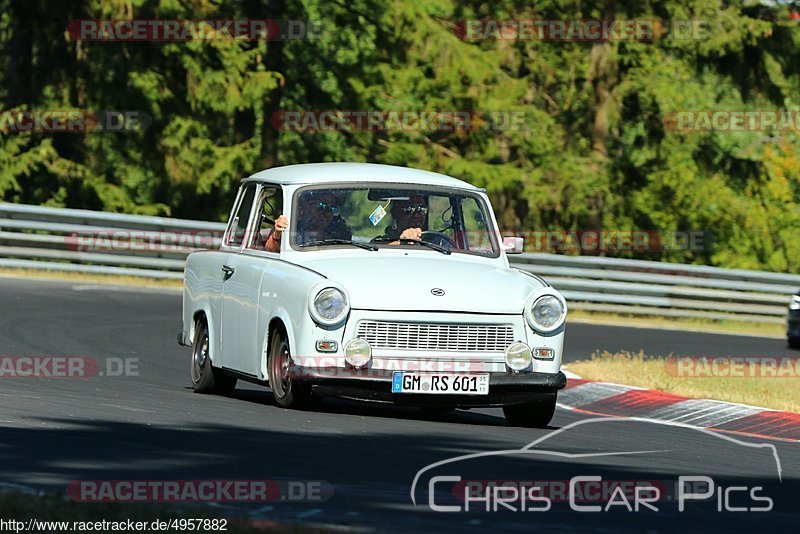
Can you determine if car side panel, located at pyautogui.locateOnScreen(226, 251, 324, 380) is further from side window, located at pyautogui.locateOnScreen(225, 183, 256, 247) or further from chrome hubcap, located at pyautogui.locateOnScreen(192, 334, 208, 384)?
chrome hubcap, located at pyautogui.locateOnScreen(192, 334, 208, 384)

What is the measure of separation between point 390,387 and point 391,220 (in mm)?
1766

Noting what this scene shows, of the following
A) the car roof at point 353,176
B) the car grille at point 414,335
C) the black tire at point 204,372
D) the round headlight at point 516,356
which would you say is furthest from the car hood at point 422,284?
the black tire at point 204,372

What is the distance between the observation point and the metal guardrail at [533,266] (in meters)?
25.0

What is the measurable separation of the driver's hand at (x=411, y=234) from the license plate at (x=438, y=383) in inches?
62.1

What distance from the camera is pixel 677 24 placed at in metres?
36.2

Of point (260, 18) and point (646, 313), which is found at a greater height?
point (260, 18)

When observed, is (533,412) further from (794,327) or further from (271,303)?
(794,327)

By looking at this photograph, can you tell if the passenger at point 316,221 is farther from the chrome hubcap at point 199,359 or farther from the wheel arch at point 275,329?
the chrome hubcap at point 199,359

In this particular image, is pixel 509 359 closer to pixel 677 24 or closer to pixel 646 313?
pixel 646 313

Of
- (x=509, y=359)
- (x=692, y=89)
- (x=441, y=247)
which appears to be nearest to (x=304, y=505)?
(x=509, y=359)

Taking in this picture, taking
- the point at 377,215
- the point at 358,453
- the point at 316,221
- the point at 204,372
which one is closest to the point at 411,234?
the point at 377,215

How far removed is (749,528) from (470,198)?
18.5 feet

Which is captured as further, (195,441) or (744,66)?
(744,66)

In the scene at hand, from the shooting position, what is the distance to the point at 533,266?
26.6m
